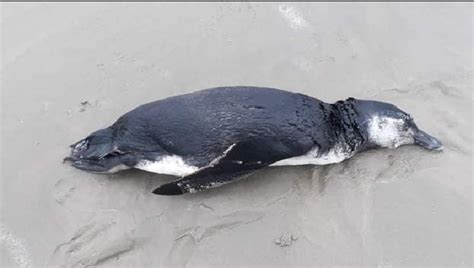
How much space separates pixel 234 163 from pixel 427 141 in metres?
1.47

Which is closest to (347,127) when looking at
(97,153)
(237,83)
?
(237,83)

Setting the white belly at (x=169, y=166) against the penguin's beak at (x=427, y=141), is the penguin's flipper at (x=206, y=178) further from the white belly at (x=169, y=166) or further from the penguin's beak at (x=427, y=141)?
the penguin's beak at (x=427, y=141)

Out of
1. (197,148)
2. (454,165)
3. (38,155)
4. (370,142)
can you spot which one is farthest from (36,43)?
(454,165)

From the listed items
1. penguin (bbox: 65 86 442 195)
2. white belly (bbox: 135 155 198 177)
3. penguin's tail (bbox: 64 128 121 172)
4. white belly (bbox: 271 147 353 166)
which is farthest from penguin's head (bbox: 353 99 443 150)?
penguin's tail (bbox: 64 128 121 172)

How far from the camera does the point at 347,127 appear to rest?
3.88 m

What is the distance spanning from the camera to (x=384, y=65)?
4.69 metres

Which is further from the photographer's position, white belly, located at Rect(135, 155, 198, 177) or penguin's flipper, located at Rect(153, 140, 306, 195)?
white belly, located at Rect(135, 155, 198, 177)

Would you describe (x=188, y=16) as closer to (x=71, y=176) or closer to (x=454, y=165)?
(x=71, y=176)


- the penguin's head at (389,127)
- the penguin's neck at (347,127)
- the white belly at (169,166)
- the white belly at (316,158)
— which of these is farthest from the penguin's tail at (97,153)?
the penguin's head at (389,127)

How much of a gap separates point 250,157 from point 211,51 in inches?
60.2

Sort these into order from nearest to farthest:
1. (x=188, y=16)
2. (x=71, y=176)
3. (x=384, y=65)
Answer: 1. (x=71, y=176)
2. (x=384, y=65)
3. (x=188, y=16)

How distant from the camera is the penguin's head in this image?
3.93 m

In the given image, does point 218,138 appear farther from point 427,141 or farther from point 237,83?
point 427,141

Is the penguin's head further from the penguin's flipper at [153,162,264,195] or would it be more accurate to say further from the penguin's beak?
the penguin's flipper at [153,162,264,195]
